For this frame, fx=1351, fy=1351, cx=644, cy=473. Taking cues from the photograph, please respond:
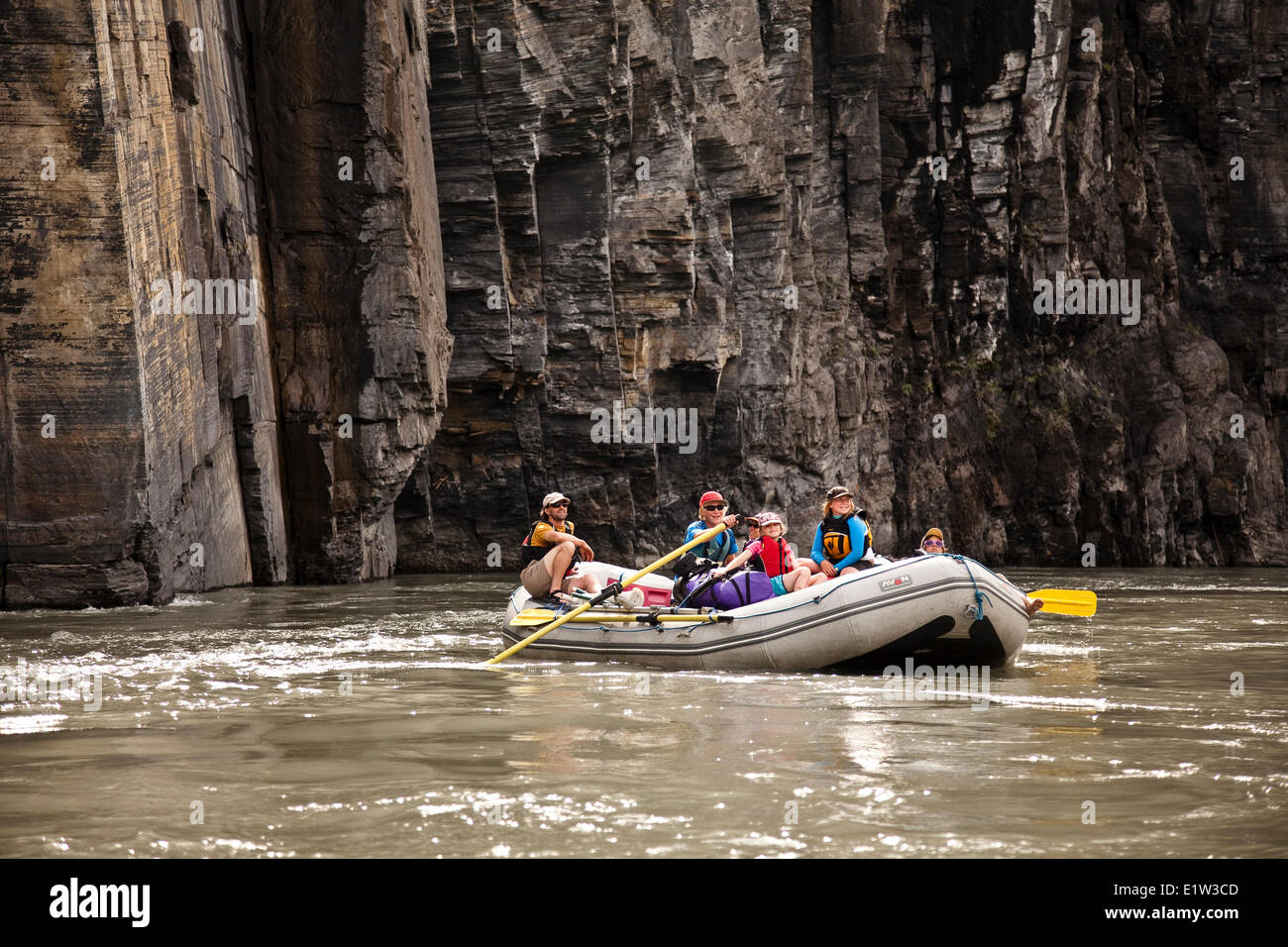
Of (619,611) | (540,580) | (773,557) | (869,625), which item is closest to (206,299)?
(540,580)

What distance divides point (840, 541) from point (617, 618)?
1921 millimetres

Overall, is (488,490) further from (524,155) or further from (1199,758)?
(1199,758)

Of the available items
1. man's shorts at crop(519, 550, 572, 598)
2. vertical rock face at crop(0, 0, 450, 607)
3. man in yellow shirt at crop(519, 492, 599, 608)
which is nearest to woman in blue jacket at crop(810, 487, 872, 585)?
man in yellow shirt at crop(519, 492, 599, 608)

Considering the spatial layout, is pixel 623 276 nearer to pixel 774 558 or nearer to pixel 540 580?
pixel 540 580

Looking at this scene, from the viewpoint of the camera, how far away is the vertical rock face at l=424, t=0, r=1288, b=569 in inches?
1049

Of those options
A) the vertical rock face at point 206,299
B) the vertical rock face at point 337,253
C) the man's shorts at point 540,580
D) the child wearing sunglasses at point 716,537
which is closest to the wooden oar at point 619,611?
the man's shorts at point 540,580

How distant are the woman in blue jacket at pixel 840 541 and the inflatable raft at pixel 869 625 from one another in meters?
1.05

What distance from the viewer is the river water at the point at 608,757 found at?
4762 millimetres

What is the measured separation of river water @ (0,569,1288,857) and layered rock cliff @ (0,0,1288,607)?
201 inches

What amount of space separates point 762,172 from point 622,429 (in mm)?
7741

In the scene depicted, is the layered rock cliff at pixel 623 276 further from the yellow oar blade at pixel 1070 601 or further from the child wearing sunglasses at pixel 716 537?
the yellow oar blade at pixel 1070 601

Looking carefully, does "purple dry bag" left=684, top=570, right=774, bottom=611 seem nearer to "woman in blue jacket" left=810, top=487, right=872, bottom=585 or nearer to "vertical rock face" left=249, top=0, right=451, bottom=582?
"woman in blue jacket" left=810, top=487, right=872, bottom=585
